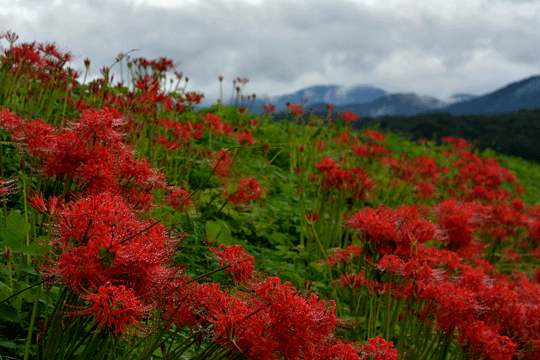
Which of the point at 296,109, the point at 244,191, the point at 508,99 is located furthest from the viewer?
the point at 508,99

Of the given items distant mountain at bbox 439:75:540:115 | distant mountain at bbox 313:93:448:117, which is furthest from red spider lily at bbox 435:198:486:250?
distant mountain at bbox 313:93:448:117

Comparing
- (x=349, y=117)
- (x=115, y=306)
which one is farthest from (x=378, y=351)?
(x=349, y=117)

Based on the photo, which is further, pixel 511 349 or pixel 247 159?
pixel 247 159

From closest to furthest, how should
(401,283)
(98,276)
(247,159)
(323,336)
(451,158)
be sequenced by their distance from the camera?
1. (98,276)
2. (323,336)
3. (401,283)
4. (247,159)
5. (451,158)

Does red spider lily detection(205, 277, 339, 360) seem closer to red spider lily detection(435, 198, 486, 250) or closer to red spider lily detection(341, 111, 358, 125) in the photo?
red spider lily detection(435, 198, 486, 250)

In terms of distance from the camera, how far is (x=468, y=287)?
241 cm

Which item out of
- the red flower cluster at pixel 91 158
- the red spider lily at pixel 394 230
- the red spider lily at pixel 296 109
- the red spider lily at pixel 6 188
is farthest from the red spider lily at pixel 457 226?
the red spider lily at pixel 296 109

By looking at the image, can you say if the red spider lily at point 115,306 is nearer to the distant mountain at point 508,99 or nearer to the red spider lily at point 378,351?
the red spider lily at point 378,351

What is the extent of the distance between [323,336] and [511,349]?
1385 millimetres

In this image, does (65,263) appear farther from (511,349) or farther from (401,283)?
(511,349)

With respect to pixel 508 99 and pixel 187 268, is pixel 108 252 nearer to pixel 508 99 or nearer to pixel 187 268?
pixel 187 268

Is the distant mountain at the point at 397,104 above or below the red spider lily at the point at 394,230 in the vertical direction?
above

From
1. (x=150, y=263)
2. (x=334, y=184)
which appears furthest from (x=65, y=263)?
(x=334, y=184)

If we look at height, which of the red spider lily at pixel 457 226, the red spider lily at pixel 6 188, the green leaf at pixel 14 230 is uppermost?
the red spider lily at pixel 6 188
